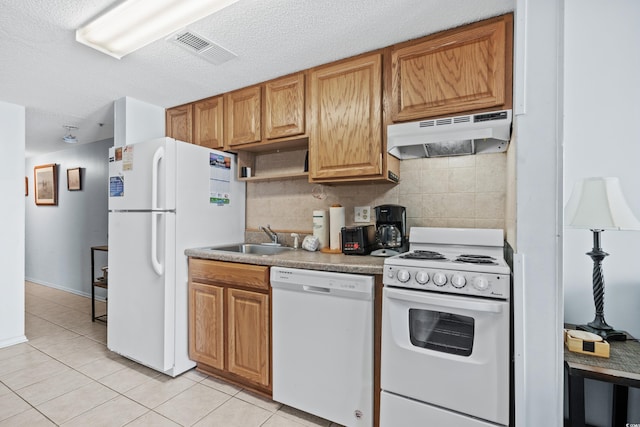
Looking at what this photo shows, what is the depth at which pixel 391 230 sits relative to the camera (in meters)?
2.03

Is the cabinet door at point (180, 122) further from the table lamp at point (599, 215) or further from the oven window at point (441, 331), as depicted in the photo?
the table lamp at point (599, 215)

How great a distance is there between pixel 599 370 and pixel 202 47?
8.55 feet

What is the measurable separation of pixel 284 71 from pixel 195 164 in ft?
3.21

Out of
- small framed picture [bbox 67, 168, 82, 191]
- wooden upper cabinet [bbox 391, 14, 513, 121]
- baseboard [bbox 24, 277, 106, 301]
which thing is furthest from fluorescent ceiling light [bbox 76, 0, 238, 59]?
baseboard [bbox 24, 277, 106, 301]

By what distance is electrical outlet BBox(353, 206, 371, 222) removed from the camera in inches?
93.7

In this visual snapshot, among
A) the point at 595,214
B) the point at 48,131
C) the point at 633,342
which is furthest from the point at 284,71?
the point at 48,131

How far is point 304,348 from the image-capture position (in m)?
1.80

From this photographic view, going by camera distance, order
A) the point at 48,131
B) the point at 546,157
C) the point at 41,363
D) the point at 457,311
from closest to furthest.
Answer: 1. the point at 546,157
2. the point at 457,311
3. the point at 41,363
4. the point at 48,131

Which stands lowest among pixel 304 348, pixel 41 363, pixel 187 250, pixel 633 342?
pixel 41 363

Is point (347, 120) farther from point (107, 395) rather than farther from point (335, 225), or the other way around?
point (107, 395)

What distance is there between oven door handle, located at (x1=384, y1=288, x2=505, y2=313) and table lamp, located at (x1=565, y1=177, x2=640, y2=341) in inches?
22.3

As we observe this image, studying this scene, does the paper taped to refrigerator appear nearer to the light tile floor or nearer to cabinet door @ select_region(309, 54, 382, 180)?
cabinet door @ select_region(309, 54, 382, 180)

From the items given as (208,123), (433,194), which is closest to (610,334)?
(433,194)

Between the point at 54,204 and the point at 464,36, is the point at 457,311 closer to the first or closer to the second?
the point at 464,36
